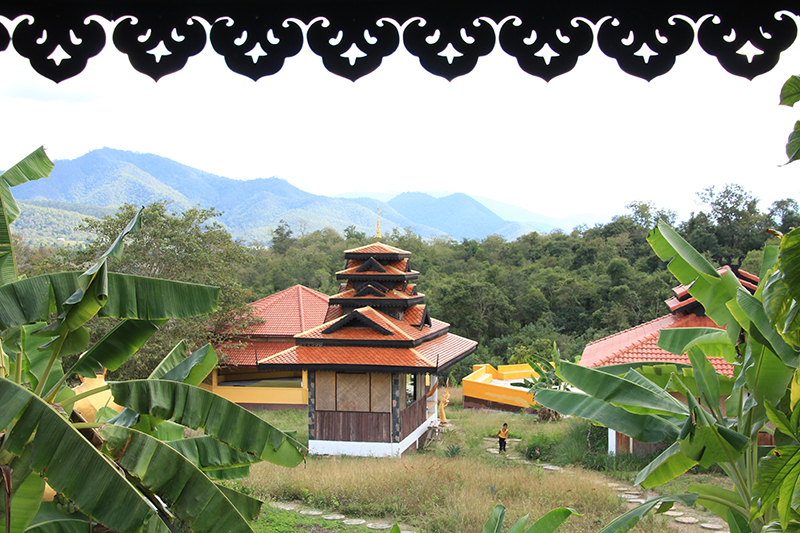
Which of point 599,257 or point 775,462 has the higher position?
point 775,462

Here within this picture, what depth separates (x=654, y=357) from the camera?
16156 mm

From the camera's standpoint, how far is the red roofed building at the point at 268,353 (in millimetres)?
26625

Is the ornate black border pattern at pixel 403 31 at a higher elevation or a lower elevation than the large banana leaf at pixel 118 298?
higher

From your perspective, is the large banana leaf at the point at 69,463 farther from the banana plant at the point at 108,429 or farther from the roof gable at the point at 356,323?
the roof gable at the point at 356,323

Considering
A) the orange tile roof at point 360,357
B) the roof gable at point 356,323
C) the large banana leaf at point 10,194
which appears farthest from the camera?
the roof gable at point 356,323

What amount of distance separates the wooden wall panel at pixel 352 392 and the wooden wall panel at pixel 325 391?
13cm

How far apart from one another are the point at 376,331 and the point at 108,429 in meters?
14.5

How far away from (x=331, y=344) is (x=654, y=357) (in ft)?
32.0

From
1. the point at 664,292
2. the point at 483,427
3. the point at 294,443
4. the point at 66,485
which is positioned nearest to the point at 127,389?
the point at 66,485

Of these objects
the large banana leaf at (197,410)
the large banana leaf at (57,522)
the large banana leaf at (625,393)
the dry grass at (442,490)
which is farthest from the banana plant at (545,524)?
the dry grass at (442,490)

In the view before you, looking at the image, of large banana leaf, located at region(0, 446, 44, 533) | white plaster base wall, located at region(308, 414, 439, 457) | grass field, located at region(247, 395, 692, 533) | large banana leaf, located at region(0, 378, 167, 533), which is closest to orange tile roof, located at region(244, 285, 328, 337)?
white plaster base wall, located at region(308, 414, 439, 457)

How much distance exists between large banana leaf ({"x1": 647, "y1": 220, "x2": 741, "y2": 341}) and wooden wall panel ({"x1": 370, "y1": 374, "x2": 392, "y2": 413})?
13124mm

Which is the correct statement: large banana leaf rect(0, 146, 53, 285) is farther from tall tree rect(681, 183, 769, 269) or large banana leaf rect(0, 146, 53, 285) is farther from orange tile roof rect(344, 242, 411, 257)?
tall tree rect(681, 183, 769, 269)

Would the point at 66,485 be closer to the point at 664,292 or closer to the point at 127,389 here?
the point at 127,389
